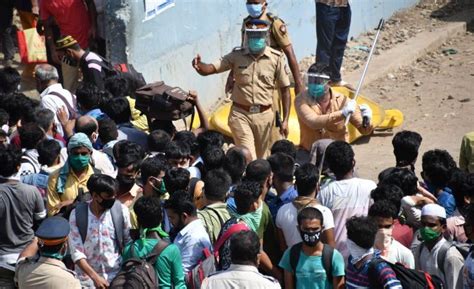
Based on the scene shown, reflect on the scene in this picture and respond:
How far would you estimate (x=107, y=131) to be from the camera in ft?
31.9

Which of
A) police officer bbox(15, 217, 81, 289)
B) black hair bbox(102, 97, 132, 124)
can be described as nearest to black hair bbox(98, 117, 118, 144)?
black hair bbox(102, 97, 132, 124)

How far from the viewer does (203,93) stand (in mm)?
14328

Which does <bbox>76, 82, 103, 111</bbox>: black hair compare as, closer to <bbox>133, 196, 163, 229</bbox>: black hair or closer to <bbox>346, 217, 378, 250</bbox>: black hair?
<bbox>133, 196, 163, 229</bbox>: black hair

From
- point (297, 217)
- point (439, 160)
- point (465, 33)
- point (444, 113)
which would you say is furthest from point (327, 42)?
point (297, 217)

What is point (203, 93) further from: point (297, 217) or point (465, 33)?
point (297, 217)

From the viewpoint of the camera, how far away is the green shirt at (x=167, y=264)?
7.41 m

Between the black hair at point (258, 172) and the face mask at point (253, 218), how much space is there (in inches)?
17.9

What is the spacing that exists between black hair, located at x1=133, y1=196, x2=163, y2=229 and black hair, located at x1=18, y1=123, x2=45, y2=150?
2161 millimetres

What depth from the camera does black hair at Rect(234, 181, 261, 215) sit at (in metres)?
7.88

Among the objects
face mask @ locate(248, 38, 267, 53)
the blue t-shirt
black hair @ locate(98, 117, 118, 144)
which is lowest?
the blue t-shirt

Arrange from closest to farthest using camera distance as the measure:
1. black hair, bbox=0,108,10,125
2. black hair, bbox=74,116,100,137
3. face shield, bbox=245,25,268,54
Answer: black hair, bbox=74,116,100,137, black hair, bbox=0,108,10,125, face shield, bbox=245,25,268,54

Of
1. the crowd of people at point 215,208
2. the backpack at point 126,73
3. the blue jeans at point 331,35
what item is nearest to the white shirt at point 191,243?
the crowd of people at point 215,208

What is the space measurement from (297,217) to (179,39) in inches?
254

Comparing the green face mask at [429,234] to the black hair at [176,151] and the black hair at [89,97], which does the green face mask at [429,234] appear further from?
the black hair at [89,97]
